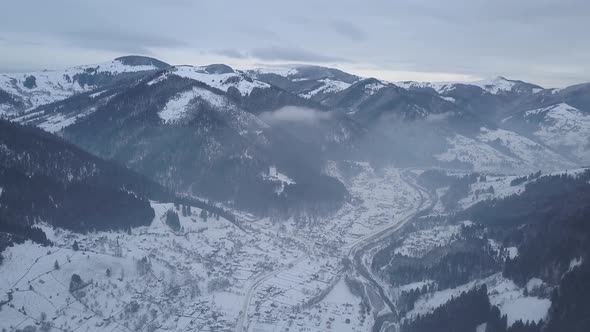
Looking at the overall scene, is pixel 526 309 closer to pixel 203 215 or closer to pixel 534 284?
pixel 534 284

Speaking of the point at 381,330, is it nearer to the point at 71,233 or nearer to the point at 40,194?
the point at 71,233

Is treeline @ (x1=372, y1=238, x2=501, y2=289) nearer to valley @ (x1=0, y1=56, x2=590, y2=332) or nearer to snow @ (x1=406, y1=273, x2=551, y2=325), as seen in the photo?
valley @ (x1=0, y1=56, x2=590, y2=332)

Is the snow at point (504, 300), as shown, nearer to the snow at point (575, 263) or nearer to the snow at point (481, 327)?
the snow at point (481, 327)

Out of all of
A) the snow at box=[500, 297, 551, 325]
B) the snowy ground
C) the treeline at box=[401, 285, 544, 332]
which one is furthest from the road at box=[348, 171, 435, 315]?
the snow at box=[500, 297, 551, 325]

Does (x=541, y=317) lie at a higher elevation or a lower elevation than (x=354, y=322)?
higher

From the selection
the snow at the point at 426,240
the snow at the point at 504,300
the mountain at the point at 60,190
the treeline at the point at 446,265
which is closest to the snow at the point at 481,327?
the snow at the point at 504,300

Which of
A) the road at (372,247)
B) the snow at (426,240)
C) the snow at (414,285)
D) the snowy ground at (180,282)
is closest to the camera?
the snowy ground at (180,282)

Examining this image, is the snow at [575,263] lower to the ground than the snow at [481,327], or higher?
higher

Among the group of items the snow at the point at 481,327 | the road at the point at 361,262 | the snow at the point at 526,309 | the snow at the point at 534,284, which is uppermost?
the snow at the point at 534,284

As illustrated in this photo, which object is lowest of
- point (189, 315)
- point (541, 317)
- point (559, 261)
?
point (189, 315)

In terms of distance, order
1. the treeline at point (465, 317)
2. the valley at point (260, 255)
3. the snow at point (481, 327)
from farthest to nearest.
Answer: the valley at point (260, 255)
the snow at point (481, 327)
the treeline at point (465, 317)

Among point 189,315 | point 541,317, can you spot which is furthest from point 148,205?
point 541,317
